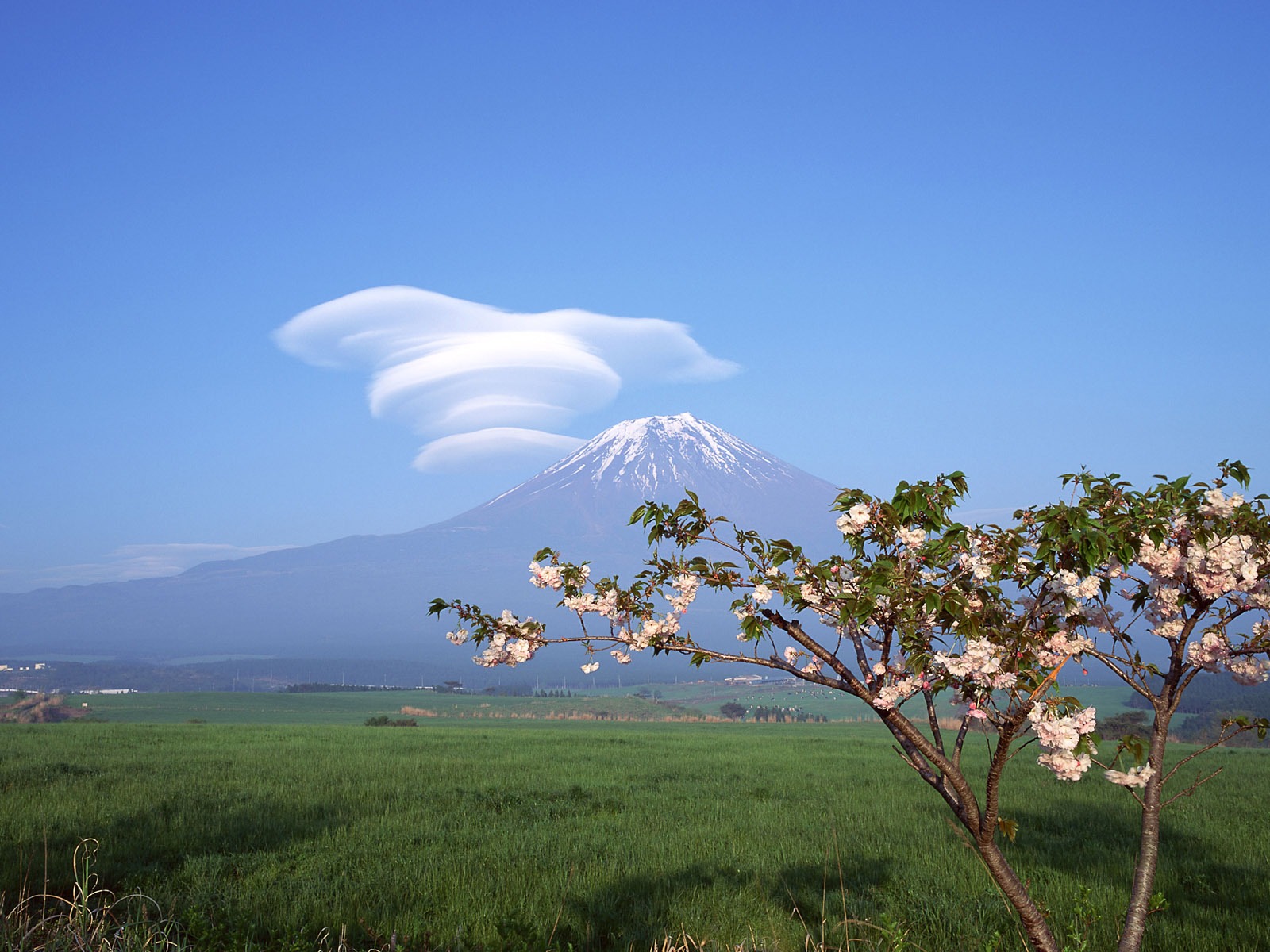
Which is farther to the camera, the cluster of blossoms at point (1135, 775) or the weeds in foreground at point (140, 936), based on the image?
the weeds in foreground at point (140, 936)

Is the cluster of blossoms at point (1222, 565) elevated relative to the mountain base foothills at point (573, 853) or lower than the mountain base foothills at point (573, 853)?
elevated

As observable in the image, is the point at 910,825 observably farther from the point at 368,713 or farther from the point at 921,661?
the point at 368,713

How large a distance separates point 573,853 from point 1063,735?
8644mm

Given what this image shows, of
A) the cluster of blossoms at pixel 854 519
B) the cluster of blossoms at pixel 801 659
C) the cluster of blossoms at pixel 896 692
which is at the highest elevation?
the cluster of blossoms at pixel 854 519

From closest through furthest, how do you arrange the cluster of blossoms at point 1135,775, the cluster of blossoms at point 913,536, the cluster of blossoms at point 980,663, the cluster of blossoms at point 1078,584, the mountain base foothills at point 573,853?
1. the cluster of blossoms at point 980,663
2. the cluster of blossoms at point 1078,584
3. the cluster of blossoms at point 913,536
4. the cluster of blossoms at point 1135,775
5. the mountain base foothills at point 573,853

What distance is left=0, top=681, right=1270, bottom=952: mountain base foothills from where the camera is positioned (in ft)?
26.7

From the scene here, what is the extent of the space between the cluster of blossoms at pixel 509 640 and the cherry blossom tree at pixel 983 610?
1cm

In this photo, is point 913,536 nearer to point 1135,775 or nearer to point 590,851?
point 1135,775

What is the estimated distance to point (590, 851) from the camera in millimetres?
11742

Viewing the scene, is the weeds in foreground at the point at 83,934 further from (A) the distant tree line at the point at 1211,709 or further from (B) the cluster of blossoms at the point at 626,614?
(A) the distant tree line at the point at 1211,709

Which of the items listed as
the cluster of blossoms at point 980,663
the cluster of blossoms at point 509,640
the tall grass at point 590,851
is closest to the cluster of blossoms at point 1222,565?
the cluster of blossoms at point 980,663

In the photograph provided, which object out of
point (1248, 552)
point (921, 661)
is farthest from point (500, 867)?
point (1248, 552)

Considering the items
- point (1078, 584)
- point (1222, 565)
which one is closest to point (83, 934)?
point (1078, 584)

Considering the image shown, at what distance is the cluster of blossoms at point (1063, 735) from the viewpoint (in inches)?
174
